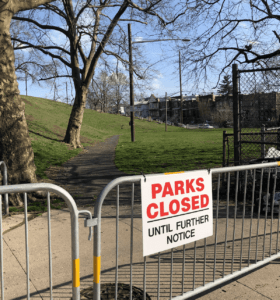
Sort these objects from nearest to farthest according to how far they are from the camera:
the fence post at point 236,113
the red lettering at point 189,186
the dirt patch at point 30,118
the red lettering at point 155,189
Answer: the red lettering at point 155,189 → the red lettering at point 189,186 → the fence post at point 236,113 → the dirt patch at point 30,118

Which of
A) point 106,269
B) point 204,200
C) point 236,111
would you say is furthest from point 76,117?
point 204,200

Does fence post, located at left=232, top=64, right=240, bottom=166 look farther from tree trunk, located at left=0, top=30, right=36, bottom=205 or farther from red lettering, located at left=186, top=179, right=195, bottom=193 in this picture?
tree trunk, located at left=0, top=30, right=36, bottom=205

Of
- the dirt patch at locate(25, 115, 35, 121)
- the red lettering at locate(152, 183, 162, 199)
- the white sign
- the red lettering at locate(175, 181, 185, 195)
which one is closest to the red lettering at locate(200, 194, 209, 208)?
the white sign

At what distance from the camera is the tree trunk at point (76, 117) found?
1842 cm

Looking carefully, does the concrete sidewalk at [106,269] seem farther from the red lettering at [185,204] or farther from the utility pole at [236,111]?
the utility pole at [236,111]

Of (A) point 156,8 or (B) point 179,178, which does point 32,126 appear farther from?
(B) point 179,178

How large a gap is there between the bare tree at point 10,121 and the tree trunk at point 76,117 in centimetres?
1135

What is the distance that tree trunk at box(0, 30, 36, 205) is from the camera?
6.75 meters

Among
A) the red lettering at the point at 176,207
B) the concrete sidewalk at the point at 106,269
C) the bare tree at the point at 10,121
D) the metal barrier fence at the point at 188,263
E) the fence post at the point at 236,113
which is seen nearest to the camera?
the metal barrier fence at the point at 188,263

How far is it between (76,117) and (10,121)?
12246 millimetres

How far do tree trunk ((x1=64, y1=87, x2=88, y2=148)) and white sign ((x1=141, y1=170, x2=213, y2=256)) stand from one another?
16048 millimetres

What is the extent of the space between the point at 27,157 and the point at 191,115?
85.9 meters

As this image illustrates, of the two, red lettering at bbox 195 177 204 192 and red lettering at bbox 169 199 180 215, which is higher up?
red lettering at bbox 195 177 204 192

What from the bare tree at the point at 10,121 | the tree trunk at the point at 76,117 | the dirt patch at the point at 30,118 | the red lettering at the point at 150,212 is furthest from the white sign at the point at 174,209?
the dirt patch at the point at 30,118
